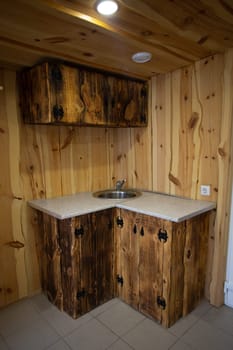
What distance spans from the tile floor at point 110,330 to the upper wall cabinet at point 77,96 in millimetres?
1609

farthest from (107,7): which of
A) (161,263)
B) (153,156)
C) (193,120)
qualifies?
(161,263)

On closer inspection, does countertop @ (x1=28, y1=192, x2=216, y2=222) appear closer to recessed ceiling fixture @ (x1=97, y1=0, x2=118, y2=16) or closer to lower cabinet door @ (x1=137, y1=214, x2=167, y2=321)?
lower cabinet door @ (x1=137, y1=214, x2=167, y2=321)

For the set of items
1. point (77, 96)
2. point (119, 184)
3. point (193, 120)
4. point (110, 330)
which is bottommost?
point (110, 330)

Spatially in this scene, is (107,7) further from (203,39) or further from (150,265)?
(150,265)

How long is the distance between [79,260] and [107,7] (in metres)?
1.68

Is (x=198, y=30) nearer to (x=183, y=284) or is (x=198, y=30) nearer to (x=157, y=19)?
(x=157, y=19)

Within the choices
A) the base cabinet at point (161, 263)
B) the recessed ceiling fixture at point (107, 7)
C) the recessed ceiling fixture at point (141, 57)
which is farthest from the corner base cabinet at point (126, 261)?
the recessed ceiling fixture at point (107, 7)

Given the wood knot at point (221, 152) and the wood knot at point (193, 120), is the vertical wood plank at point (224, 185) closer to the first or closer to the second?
the wood knot at point (221, 152)

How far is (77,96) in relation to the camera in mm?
1787

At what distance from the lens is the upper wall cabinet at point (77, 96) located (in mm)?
1663

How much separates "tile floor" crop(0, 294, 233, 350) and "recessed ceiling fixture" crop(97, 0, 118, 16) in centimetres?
209

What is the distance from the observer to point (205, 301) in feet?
6.63

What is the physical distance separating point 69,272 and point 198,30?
1.93 metres

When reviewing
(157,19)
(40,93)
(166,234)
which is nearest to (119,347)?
(166,234)
